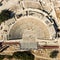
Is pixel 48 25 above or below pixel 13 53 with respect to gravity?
above

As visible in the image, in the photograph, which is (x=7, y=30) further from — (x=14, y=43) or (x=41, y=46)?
(x=41, y=46)

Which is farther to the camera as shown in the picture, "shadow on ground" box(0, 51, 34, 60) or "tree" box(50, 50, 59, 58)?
"tree" box(50, 50, 59, 58)

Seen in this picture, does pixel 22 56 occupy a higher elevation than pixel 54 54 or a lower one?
lower

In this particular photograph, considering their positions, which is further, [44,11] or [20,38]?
[44,11]

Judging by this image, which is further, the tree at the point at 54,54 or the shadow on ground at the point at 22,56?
the tree at the point at 54,54

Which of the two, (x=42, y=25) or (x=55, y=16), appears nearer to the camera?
(x=42, y=25)

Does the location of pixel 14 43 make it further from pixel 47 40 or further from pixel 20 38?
pixel 47 40

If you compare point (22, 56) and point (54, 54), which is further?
point (54, 54)

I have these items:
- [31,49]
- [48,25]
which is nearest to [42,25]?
[48,25]

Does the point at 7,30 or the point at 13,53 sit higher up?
the point at 7,30
